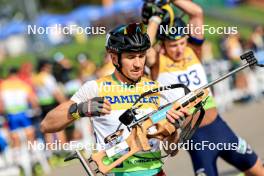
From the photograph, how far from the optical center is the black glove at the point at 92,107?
4855mm

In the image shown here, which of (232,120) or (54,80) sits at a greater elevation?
(54,80)

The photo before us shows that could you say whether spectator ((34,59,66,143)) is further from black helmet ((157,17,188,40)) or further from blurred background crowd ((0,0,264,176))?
black helmet ((157,17,188,40))

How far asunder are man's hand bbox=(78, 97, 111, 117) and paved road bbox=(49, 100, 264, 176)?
15.7 feet

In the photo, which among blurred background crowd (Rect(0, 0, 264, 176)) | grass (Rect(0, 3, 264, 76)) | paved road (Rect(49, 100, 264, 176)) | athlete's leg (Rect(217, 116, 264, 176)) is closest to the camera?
athlete's leg (Rect(217, 116, 264, 176))

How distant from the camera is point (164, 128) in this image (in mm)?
4961

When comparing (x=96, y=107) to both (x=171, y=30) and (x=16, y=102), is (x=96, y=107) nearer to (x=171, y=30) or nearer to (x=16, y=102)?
(x=171, y=30)

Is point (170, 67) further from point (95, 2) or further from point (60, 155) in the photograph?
point (95, 2)

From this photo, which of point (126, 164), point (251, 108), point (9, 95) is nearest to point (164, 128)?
point (126, 164)

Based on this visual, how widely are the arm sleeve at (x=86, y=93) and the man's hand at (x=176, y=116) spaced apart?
0.68m

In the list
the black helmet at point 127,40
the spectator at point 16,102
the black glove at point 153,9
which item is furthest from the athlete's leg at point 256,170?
the spectator at point 16,102

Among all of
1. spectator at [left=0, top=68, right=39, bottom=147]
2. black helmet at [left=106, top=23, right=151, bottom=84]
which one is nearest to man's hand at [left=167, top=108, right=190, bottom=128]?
black helmet at [left=106, top=23, right=151, bottom=84]

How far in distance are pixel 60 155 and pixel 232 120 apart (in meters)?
4.46

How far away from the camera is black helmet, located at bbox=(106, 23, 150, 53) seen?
5195 mm

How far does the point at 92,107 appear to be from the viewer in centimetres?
487
